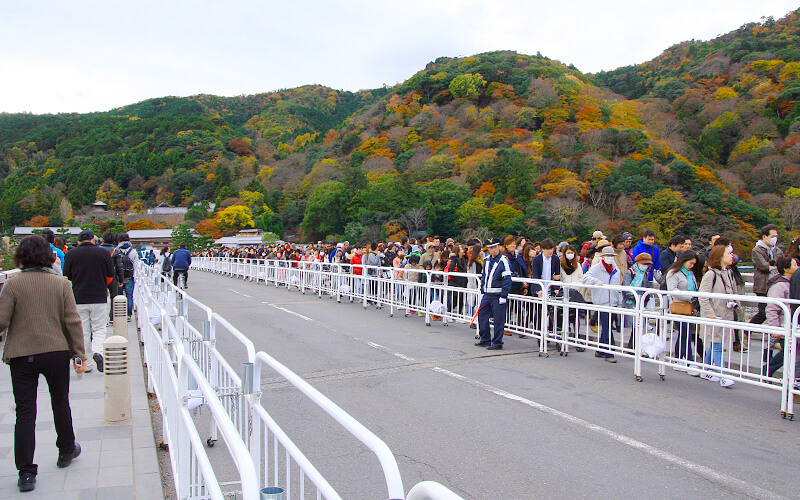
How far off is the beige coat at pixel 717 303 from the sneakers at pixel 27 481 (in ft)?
24.5

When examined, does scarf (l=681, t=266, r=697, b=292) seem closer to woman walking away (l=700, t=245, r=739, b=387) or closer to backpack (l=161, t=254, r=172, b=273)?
woman walking away (l=700, t=245, r=739, b=387)

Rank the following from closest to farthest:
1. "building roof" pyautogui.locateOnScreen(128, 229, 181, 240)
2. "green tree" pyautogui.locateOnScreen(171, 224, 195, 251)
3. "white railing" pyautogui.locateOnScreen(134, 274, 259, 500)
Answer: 1. "white railing" pyautogui.locateOnScreen(134, 274, 259, 500)
2. "green tree" pyautogui.locateOnScreen(171, 224, 195, 251)
3. "building roof" pyautogui.locateOnScreen(128, 229, 181, 240)

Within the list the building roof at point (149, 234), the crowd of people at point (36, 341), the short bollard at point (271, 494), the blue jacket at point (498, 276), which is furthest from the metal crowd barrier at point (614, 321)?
the building roof at point (149, 234)

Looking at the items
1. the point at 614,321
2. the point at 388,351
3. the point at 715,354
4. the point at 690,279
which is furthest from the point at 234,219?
the point at 715,354

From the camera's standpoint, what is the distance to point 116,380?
560 centimetres

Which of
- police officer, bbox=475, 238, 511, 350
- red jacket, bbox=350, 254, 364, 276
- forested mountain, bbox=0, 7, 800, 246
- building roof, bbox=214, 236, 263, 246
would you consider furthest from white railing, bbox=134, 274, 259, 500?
building roof, bbox=214, 236, 263, 246

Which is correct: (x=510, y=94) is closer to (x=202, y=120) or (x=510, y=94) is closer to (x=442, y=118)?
(x=442, y=118)

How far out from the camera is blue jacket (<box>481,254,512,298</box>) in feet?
32.7

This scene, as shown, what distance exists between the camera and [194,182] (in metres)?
131

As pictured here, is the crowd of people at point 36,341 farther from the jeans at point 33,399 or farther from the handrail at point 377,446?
the handrail at point 377,446

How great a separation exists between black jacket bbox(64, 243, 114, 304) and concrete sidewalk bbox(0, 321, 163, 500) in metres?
1.53

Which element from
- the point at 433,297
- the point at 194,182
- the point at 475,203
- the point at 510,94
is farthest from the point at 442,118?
the point at 433,297

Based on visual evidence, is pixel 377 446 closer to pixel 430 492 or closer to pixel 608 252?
pixel 430 492

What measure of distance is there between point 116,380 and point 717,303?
750cm
